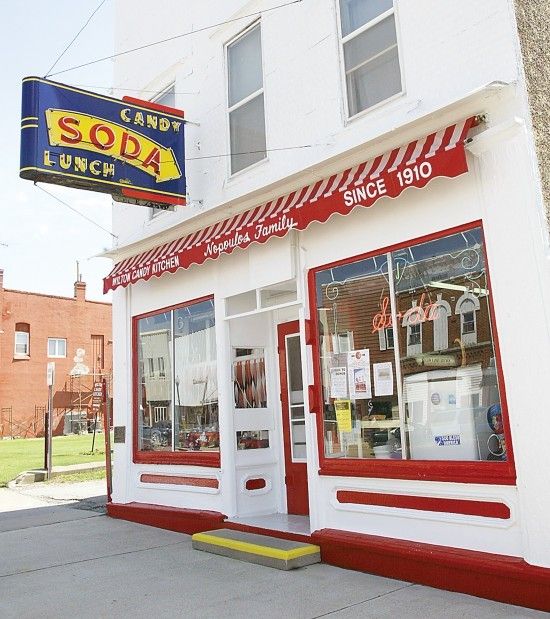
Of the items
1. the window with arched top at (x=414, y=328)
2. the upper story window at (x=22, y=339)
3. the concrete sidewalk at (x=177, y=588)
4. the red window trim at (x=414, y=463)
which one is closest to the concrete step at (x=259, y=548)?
the concrete sidewalk at (x=177, y=588)

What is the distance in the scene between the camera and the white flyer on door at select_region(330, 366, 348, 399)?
6211 millimetres

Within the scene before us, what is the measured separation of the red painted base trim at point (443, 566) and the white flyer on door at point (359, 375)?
133cm

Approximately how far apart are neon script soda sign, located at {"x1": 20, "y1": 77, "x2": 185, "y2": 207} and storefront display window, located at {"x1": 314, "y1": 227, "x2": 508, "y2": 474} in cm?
257

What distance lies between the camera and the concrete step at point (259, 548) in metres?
5.80

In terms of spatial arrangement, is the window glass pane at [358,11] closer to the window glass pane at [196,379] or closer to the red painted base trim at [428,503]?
the window glass pane at [196,379]

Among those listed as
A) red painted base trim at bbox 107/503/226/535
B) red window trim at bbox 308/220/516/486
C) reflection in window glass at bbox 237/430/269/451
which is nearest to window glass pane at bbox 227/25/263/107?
red window trim at bbox 308/220/516/486

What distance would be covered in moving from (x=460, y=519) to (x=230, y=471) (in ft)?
10.5

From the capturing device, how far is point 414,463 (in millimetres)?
5391

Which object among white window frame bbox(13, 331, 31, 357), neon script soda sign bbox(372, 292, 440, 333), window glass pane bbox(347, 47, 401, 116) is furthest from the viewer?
white window frame bbox(13, 331, 31, 357)

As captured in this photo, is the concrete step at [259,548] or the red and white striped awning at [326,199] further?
the concrete step at [259,548]

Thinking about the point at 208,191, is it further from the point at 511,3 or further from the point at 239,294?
the point at 511,3

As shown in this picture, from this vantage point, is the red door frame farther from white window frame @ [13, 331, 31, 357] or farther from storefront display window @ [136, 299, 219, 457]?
white window frame @ [13, 331, 31, 357]

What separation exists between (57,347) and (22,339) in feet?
7.29

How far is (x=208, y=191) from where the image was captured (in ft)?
26.7
